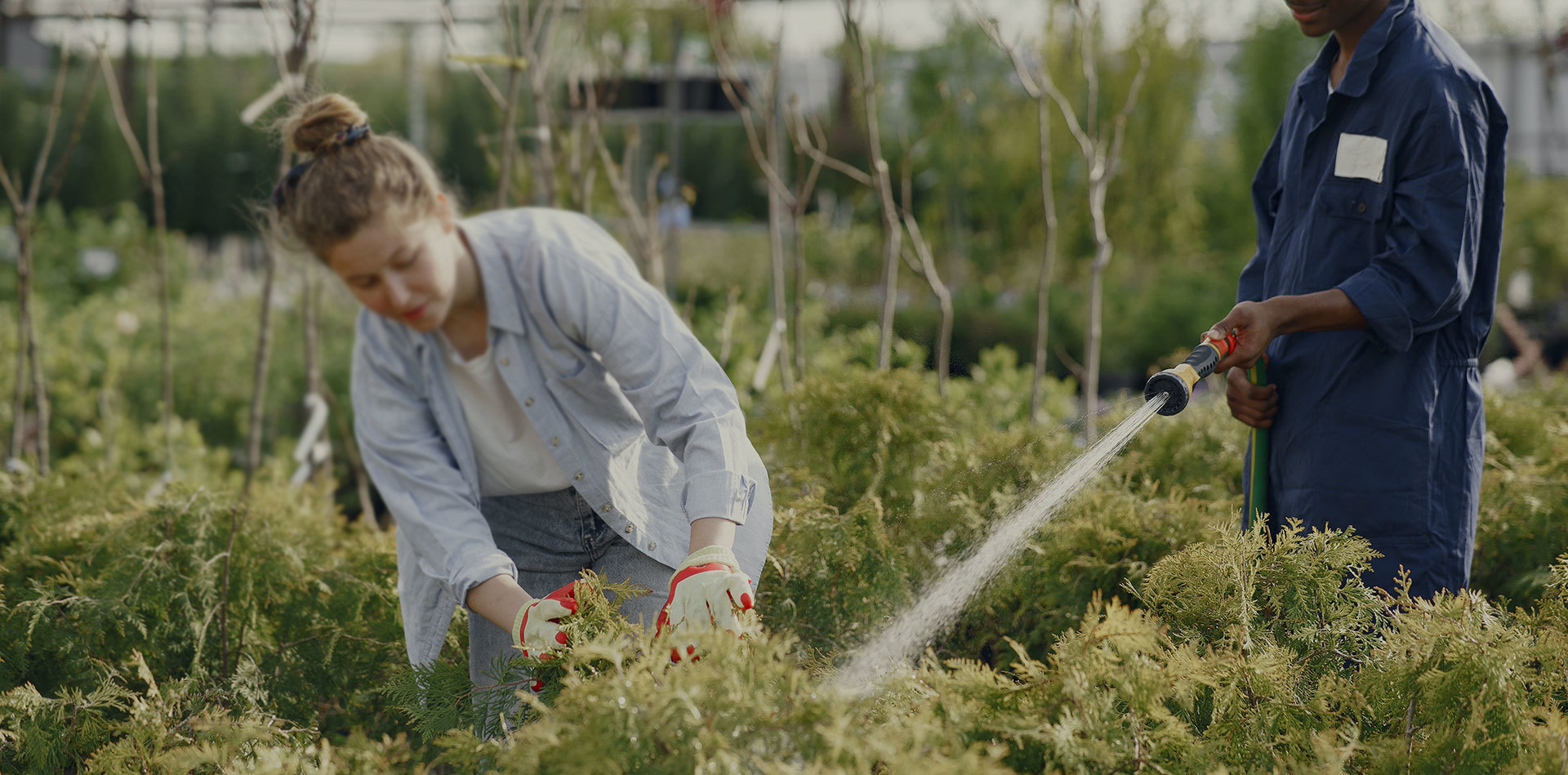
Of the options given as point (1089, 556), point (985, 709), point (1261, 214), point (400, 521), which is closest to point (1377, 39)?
point (1261, 214)

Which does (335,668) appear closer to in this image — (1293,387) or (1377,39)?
(1293,387)

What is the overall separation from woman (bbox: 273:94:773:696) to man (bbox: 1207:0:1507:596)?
903 mm

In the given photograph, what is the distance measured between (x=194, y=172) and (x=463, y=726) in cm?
1594

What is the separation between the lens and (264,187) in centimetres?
301

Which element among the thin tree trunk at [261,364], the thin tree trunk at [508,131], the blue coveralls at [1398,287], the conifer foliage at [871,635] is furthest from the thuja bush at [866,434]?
the thin tree trunk at [261,364]

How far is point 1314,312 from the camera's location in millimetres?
2039

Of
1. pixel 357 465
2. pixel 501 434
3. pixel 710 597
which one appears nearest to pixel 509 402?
pixel 501 434

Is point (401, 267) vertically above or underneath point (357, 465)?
above

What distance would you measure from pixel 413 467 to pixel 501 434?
170mm

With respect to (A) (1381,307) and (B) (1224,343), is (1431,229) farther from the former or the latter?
(B) (1224,343)

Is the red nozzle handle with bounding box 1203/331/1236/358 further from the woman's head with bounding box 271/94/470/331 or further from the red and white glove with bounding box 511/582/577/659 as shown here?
the woman's head with bounding box 271/94/470/331

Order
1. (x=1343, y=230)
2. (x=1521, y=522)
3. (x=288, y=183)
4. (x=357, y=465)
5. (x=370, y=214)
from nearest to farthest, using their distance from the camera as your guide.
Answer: (x=370, y=214), (x=288, y=183), (x=1343, y=230), (x=1521, y=522), (x=357, y=465)

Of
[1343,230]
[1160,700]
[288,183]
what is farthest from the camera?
[1343,230]

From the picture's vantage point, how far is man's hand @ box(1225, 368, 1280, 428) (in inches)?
89.3
